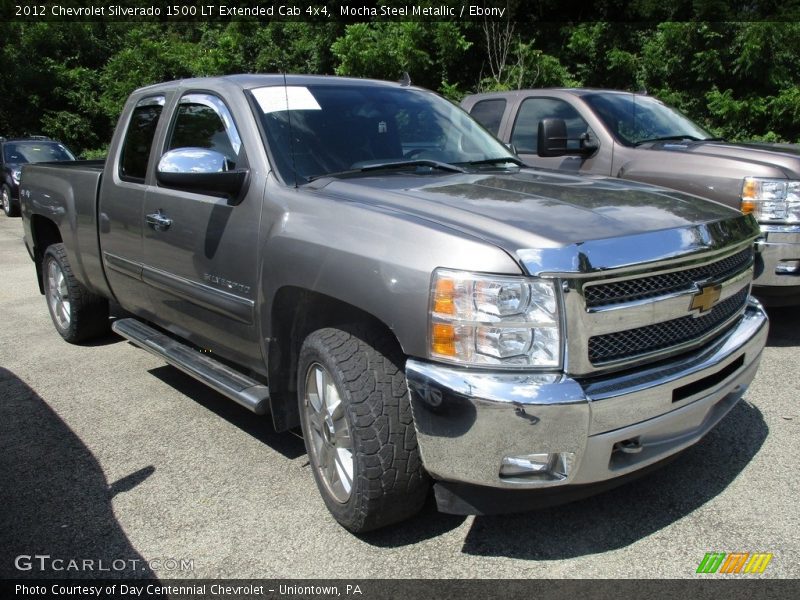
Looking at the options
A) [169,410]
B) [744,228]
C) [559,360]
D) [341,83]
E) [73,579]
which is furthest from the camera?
[169,410]

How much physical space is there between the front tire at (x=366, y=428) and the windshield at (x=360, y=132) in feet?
2.92

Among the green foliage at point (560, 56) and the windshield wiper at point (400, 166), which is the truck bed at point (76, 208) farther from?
the green foliage at point (560, 56)

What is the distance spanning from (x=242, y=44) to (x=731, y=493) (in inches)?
891

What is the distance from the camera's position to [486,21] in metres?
15.8

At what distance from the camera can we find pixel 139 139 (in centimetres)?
443

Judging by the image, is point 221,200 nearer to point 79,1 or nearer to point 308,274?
point 308,274

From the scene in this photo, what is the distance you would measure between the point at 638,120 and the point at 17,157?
570 inches

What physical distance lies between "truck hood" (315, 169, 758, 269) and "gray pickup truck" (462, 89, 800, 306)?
70.3 inches

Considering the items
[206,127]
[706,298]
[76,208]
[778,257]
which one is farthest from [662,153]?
[76,208]

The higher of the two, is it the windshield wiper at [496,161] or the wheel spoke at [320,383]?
the windshield wiper at [496,161]

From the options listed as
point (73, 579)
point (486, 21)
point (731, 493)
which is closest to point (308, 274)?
point (73, 579)

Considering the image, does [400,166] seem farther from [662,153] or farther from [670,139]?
[670,139]

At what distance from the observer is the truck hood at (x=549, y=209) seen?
2.44m

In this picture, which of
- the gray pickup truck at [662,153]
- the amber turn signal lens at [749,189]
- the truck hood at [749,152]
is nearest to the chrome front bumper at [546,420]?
the gray pickup truck at [662,153]
